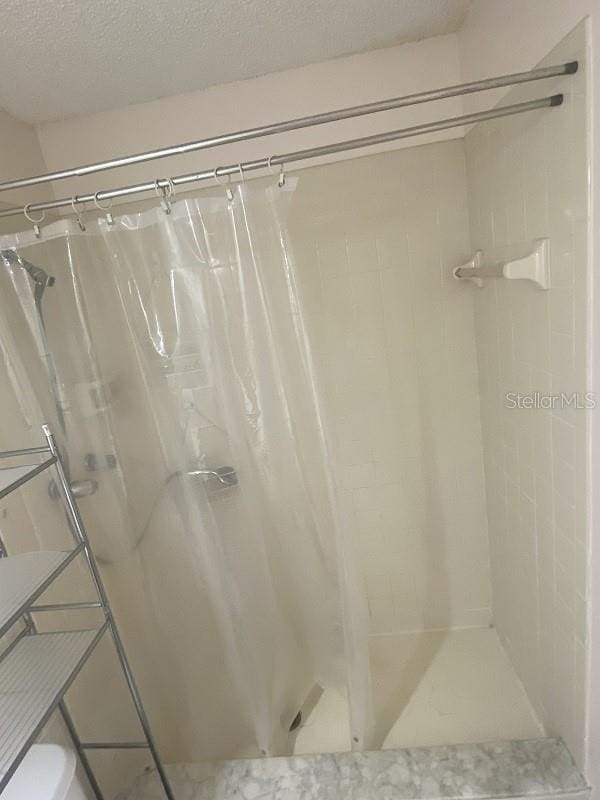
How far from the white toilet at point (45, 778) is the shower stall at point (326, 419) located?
0.38m

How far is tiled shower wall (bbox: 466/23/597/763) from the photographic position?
0.91 m

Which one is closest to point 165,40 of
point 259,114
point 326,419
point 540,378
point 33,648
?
point 259,114

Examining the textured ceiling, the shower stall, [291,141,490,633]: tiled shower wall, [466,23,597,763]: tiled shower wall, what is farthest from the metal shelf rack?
[466,23,597,763]: tiled shower wall

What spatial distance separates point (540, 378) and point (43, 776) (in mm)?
1423

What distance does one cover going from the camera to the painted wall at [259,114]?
4.50 ft

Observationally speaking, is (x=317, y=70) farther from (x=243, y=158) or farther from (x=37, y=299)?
(x=37, y=299)

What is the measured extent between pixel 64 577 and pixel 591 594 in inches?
55.0

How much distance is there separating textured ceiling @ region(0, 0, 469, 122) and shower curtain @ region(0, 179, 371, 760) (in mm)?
437

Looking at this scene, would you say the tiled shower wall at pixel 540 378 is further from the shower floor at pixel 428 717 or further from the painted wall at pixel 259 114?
the painted wall at pixel 259 114

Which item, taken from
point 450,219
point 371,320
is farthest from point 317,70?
point 371,320

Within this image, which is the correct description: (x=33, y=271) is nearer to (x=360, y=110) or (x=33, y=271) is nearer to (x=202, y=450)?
(x=202, y=450)

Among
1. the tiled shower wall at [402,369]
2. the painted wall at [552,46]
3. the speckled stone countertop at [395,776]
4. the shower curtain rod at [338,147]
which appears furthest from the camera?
the tiled shower wall at [402,369]

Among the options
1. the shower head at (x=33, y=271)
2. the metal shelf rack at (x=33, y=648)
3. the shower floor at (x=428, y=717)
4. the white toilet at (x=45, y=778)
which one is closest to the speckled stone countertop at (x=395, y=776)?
the shower floor at (x=428, y=717)

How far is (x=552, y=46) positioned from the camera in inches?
35.1
